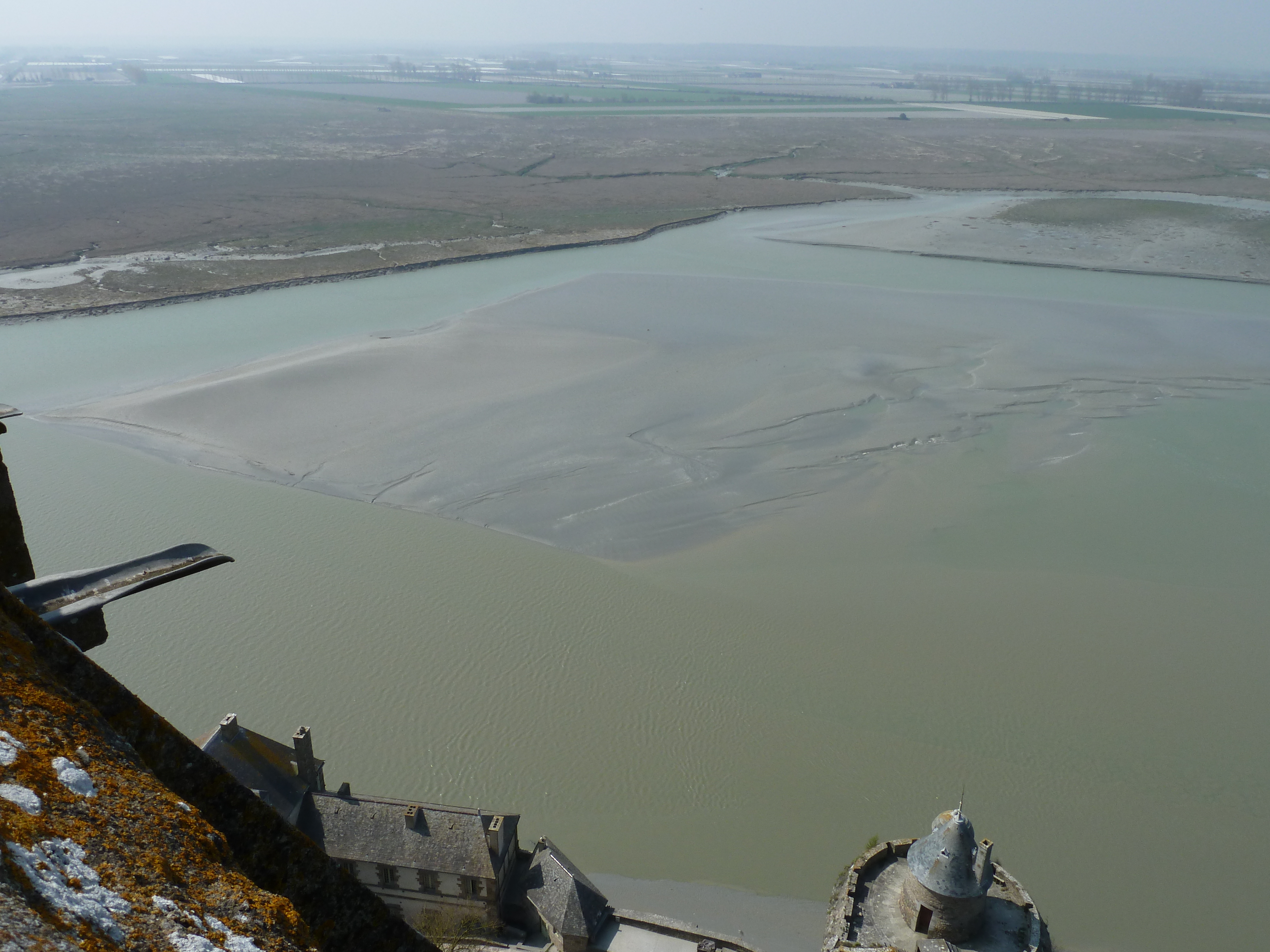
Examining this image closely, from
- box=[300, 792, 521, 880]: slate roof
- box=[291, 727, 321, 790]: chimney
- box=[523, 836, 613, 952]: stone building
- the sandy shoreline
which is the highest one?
the sandy shoreline

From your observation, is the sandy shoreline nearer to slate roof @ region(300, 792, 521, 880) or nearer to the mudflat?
the mudflat

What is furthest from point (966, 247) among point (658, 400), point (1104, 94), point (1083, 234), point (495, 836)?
point (1104, 94)

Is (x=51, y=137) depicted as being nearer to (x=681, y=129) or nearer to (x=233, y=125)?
(x=233, y=125)

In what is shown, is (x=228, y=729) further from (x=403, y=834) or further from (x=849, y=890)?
(x=849, y=890)

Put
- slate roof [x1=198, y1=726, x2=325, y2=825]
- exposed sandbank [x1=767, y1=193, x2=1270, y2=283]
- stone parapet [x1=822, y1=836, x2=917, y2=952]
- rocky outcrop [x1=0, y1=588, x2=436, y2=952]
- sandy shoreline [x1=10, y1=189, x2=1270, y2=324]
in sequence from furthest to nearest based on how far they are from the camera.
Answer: exposed sandbank [x1=767, y1=193, x2=1270, y2=283], sandy shoreline [x1=10, y1=189, x2=1270, y2=324], slate roof [x1=198, y1=726, x2=325, y2=825], stone parapet [x1=822, y1=836, x2=917, y2=952], rocky outcrop [x1=0, y1=588, x2=436, y2=952]

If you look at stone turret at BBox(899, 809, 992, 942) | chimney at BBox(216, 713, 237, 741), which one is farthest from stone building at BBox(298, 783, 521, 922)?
stone turret at BBox(899, 809, 992, 942)

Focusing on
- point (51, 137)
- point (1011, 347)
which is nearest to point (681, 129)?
point (51, 137)

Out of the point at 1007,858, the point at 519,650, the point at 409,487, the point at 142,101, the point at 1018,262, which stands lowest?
the point at 1007,858

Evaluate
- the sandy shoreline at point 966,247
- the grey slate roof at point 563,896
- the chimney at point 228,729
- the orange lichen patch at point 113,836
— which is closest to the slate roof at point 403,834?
the grey slate roof at point 563,896
